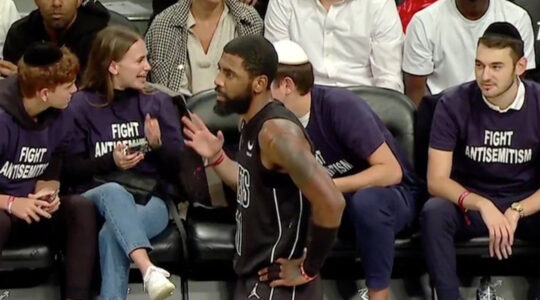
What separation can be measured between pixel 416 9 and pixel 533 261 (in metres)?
1.46

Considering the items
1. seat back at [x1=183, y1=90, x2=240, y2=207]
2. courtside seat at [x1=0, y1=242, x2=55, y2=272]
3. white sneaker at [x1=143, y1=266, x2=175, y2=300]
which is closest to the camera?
white sneaker at [x1=143, y1=266, x2=175, y2=300]

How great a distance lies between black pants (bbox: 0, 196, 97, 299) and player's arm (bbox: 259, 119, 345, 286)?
87 cm

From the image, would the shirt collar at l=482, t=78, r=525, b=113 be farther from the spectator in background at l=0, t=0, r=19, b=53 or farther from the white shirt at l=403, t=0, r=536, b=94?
the spectator in background at l=0, t=0, r=19, b=53

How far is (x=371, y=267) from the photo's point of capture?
11.3ft

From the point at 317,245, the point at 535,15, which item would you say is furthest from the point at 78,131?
the point at 535,15

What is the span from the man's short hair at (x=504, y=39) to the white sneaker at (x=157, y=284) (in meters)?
1.39

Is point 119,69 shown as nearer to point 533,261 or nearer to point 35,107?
point 35,107

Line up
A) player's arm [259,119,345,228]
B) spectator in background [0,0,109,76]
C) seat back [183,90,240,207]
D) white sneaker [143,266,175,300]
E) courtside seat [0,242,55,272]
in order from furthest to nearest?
spectator in background [0,0,109,76] < seat back [183,90,240,207] < courtside seat [0,242,55,272] < white sneaker [143,266,175,300] < player's arm [259,119,345,228]

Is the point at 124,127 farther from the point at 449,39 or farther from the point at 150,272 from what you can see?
the point at 449,39

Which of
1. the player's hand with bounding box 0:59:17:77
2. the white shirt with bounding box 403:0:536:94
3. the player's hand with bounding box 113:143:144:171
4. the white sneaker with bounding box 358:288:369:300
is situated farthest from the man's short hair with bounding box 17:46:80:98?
the white shirt with bounding box 403:0:536:94

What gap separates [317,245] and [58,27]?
1.93 meters

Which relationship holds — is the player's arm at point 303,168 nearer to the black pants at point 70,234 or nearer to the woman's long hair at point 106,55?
the black pants at point 70,234

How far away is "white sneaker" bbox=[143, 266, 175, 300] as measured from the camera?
3252 mm

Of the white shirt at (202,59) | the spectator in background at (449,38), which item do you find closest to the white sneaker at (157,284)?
the white shirt at (202,59)
